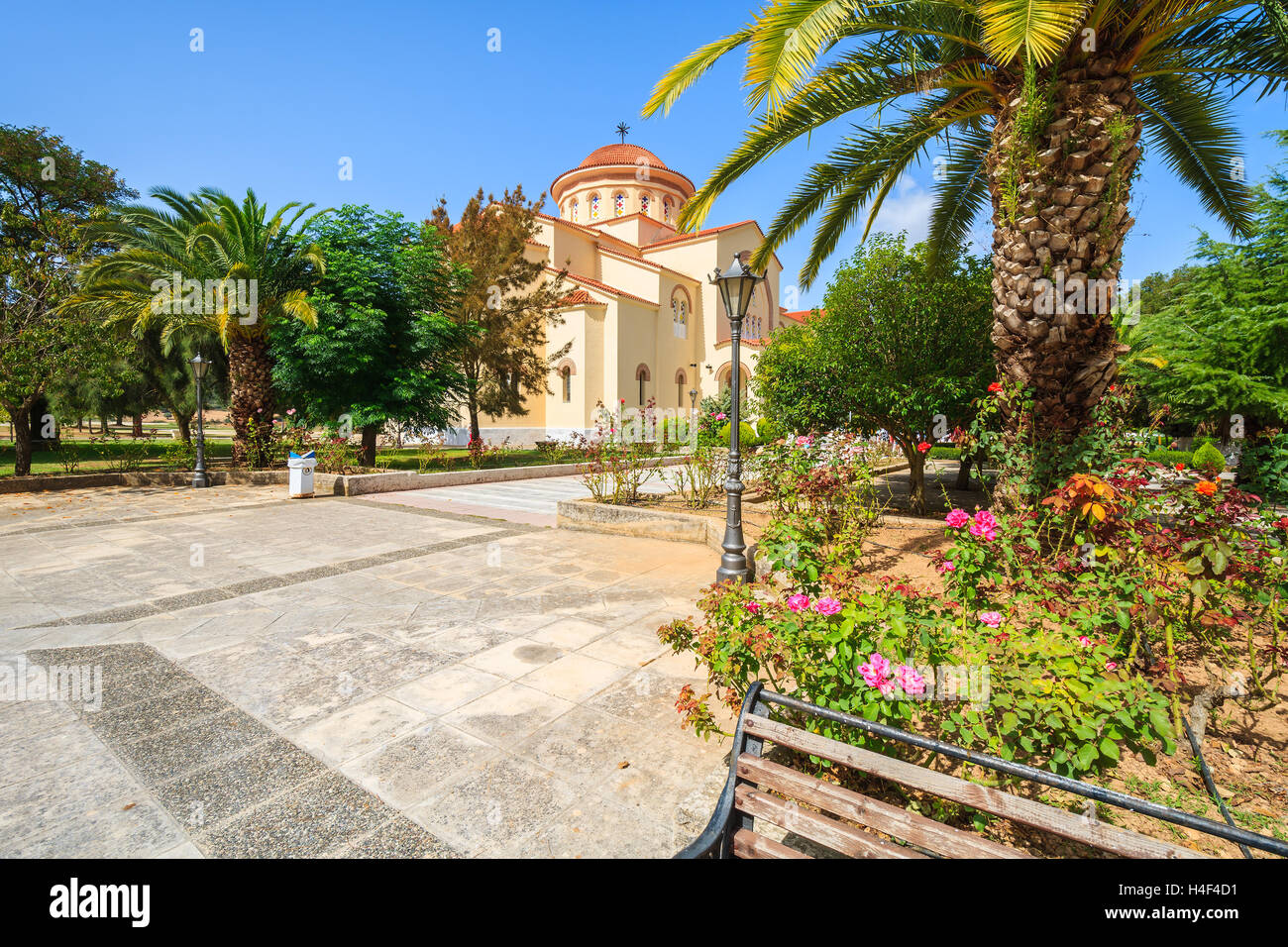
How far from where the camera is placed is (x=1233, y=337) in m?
16.2

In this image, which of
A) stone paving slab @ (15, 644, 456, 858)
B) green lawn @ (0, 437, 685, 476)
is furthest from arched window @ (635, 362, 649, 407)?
stone paving slab @ (15, 644, 456, 858)

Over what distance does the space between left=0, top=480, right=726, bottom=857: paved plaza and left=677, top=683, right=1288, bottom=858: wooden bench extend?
23.3 inches

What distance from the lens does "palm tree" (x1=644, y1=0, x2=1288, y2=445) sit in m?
4.43

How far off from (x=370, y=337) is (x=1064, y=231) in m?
15.0

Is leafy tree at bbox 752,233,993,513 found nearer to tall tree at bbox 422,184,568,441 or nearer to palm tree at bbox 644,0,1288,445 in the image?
palm tree at bbox 644,0,1288,445

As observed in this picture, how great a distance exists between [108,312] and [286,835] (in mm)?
18676

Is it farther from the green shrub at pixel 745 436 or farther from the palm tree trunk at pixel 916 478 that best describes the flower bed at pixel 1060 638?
the green shrub at pixel 745 436

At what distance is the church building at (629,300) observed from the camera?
89.9 feet

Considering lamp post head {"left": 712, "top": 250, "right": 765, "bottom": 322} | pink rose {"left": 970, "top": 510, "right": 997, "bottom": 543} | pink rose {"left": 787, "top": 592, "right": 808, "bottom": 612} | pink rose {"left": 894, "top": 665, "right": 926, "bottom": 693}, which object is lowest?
pink rose {"left": 894, "top": 665, "right": 926, "bottom": 693}

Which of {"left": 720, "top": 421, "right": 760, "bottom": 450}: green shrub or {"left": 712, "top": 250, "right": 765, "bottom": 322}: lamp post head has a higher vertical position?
{"left": 712, "top": 250, "right": 765, "bottom": 322}: lamp post head

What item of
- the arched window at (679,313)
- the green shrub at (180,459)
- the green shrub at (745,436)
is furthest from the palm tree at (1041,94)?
the arched window at (679,313)

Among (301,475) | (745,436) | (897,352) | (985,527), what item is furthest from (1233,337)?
(301,475)
